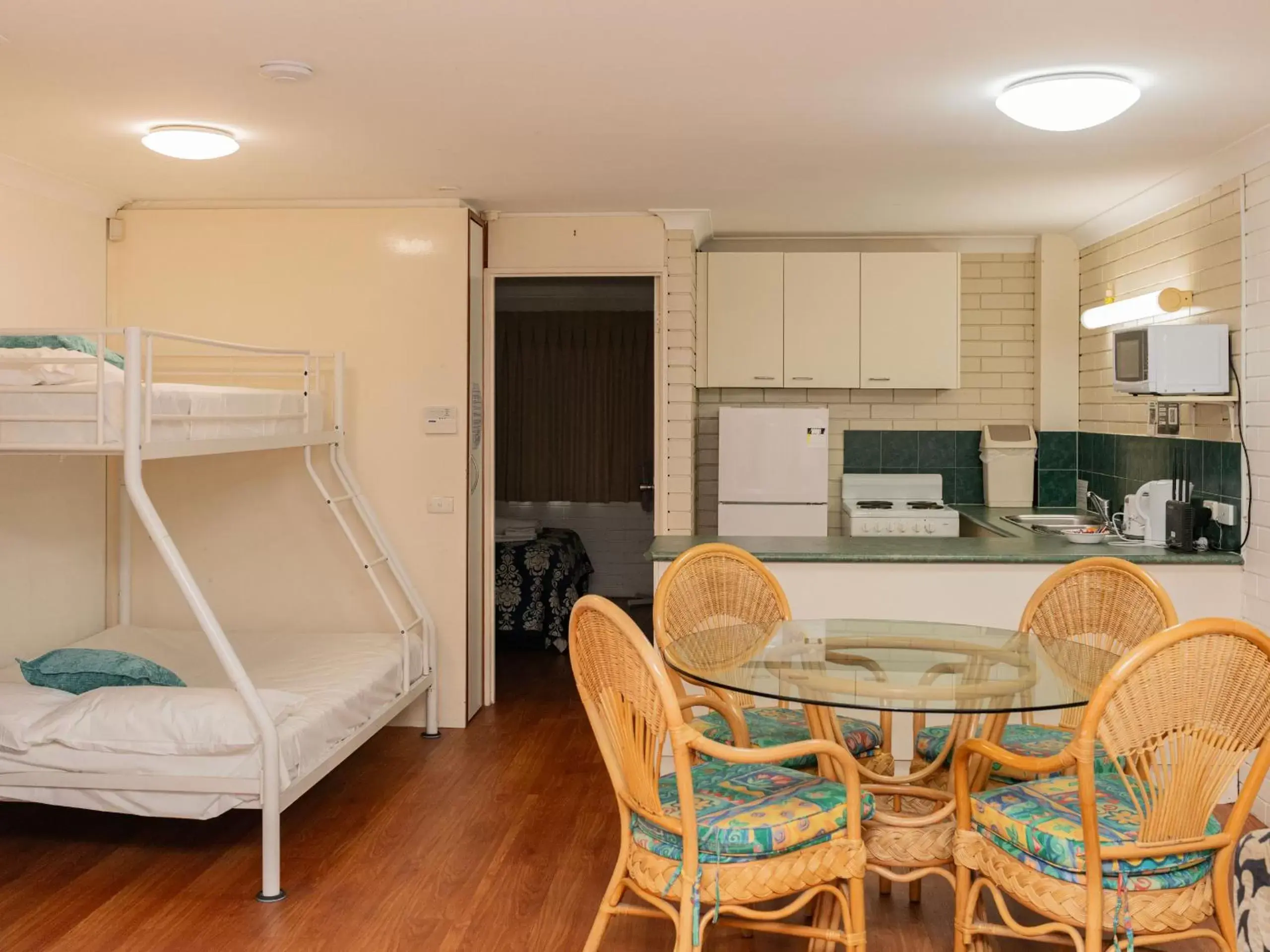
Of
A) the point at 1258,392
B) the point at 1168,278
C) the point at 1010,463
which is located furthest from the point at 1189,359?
the point at 1010,463

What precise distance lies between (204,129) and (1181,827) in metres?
3.47

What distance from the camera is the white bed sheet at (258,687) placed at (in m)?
3.45

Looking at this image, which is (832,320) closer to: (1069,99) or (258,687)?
(1069,99)

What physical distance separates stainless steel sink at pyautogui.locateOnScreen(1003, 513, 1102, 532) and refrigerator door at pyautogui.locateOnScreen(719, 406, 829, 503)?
3.11ft

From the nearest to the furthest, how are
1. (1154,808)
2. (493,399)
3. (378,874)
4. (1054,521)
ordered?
(1154,808)
(378,874)
(493,399)
(1054,521)

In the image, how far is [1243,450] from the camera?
13.4 feet

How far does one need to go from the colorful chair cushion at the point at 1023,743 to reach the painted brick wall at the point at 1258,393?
118 cm

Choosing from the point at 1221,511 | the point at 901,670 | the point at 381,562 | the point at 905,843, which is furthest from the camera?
the point at 381,562

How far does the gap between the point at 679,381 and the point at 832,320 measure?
97cm

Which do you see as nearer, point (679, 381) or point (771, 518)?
point (679, 381)

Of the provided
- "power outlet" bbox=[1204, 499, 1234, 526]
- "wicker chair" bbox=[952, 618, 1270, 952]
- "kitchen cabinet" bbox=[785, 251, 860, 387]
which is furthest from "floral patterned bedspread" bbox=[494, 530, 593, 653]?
"wicker chair" bbox=[952, 618, 1270, 952]

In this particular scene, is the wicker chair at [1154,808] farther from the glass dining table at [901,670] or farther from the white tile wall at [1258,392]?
the white tile wall at [1258,392]

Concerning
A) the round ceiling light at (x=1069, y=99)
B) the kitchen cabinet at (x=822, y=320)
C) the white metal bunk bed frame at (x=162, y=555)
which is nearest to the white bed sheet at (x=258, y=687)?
the white metal bunk bed frame at (x=162, y=555)

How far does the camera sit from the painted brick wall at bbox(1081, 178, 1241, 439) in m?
4.21
